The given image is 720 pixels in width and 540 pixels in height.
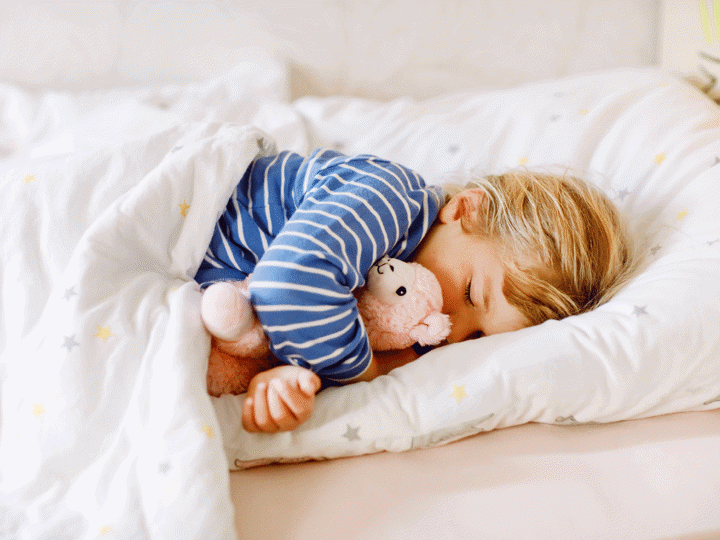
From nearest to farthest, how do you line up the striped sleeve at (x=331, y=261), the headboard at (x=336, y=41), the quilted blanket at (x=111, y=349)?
1. the quilted blanket at (x=111, y=349)
2. the striped sleeve at (x=331, y=261)
3. the headboard at (x=336, y=41)

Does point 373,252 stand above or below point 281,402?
above

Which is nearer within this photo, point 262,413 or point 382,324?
point 262,413

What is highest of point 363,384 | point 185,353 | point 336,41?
point 336,41

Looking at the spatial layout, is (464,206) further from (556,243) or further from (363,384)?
(363,384)

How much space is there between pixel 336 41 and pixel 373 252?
787 mm

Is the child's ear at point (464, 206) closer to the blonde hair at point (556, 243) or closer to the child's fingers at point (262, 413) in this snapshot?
the blonde hair at point (556, 243)

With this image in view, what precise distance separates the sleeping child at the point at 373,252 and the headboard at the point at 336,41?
21.5 inches

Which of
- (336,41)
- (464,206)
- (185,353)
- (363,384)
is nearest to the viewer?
(185,353)

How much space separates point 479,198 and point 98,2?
98 centimetres

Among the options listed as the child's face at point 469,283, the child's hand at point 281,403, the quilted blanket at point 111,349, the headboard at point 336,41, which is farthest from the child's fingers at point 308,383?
the headboard at point 336,41

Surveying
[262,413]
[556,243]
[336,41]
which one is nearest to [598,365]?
[556,243]

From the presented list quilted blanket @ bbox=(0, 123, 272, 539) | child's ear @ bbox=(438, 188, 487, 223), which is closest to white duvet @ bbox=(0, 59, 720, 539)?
quilted blanket @ bbox=(0, 123, 272, 539)

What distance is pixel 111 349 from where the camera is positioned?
2.06ft

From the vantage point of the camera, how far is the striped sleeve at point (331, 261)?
664mm
